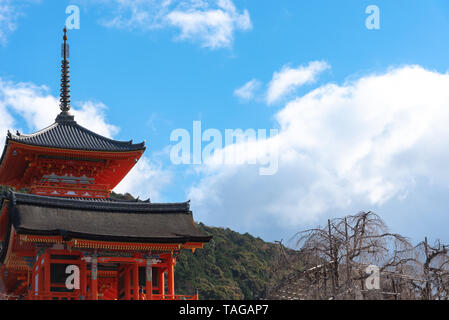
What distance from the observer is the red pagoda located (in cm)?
3127

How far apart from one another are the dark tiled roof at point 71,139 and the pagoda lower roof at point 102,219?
4.00m

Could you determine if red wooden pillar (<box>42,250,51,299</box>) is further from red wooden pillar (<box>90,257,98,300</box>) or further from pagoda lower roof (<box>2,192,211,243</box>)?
red wooden pillar (<box>90,257,98,300</box>)

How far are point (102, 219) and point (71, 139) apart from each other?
7.12 metres

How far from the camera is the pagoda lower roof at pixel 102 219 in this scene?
3103 centimetres

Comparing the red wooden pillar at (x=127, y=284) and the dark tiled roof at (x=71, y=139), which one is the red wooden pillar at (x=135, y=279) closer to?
the red wooden pillar at (x=127, y=284)

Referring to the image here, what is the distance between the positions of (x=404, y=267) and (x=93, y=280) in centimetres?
1462

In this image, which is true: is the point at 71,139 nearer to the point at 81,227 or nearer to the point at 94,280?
the point at 81,227

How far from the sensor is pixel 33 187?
36.9 m

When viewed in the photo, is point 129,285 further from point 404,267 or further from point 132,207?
point 404,267

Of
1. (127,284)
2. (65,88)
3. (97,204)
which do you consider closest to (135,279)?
(127,284)

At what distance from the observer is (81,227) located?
3191 centimetres

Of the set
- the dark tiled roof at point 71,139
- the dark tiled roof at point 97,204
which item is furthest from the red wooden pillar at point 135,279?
the dark tiled roof at point 71,139
